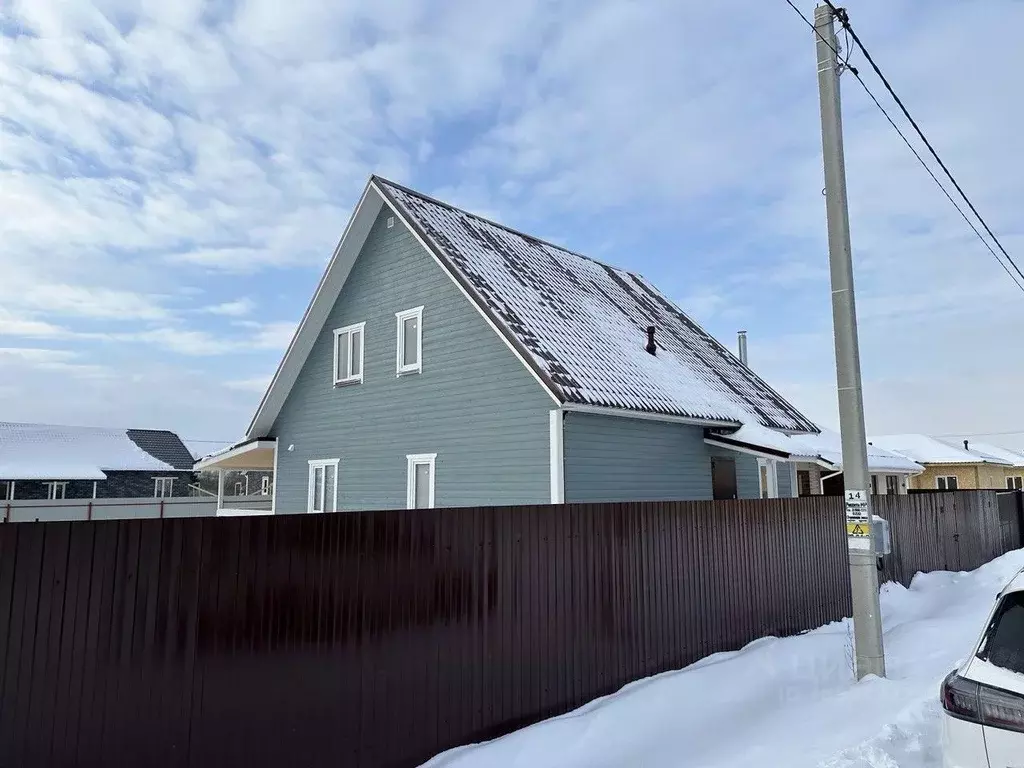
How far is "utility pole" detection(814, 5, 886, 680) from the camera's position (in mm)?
6754

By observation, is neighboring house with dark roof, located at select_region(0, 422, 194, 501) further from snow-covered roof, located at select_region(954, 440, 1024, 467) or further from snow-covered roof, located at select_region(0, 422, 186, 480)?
snow-covered roof, located at select_region(954, 440, 1024, 467)

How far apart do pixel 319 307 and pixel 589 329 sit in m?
6.17

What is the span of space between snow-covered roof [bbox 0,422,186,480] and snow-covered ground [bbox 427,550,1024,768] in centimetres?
3865

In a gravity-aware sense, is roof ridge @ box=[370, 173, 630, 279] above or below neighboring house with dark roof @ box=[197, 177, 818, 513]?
above

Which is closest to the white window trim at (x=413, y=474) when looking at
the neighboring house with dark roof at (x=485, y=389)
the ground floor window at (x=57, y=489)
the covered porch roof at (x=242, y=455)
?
the neighboring house with dark roof at (x=485, y=389)

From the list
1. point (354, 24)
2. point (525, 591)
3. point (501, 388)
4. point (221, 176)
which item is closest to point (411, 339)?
point (501, 388)

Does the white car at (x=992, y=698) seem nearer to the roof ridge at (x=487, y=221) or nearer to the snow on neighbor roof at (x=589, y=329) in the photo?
the snow on neighbor roof at (x=589, y=329)

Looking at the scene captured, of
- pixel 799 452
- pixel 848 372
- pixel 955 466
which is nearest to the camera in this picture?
pixel 848 372

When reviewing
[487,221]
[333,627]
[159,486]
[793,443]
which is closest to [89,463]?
[159,486]

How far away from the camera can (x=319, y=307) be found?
630 inches

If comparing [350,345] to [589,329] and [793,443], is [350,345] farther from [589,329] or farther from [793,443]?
[793,443]

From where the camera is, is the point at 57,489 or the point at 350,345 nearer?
the point at 350,345

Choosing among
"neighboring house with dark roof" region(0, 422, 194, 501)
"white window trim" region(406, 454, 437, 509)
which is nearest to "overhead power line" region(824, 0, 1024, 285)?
"white window trim" region(406, 454, 437, 509)

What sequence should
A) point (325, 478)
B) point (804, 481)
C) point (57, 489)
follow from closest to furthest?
point (325, 478) < point (804, 481) < point (57, 489)
